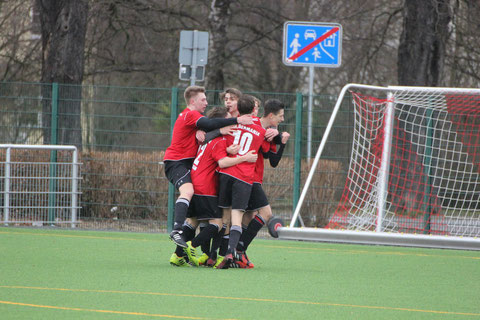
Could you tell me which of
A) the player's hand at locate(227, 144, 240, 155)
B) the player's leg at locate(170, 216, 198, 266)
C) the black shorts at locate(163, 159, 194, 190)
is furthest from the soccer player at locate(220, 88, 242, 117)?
the player's leg at locate(170, 216, 198, 266)

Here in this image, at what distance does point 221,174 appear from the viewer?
8.68 m

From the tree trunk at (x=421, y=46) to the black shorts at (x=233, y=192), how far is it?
7388mm

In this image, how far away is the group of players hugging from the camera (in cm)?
855

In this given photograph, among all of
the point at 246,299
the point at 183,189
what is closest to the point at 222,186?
the point at 183,189

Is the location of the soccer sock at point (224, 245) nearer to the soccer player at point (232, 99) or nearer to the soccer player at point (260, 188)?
the soccer player at point (260, 188)

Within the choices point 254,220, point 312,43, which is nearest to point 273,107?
point 254,220

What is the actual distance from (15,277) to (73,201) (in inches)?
247

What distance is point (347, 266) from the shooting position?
30.8 ft

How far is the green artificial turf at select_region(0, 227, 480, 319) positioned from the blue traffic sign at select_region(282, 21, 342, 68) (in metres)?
3.32

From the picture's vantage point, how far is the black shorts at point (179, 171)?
8.78 meters

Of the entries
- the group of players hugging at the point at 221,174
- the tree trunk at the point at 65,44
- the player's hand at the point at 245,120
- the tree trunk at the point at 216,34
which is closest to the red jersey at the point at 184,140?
the group of players hugging at the point at 221,174

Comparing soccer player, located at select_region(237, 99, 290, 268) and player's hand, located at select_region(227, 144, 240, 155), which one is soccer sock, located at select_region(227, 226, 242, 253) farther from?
player's hand, located at select_region(227, 144, 240, 155)

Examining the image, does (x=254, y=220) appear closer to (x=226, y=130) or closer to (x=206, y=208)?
(x=206, y=208)

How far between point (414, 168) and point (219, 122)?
5.24 metres
